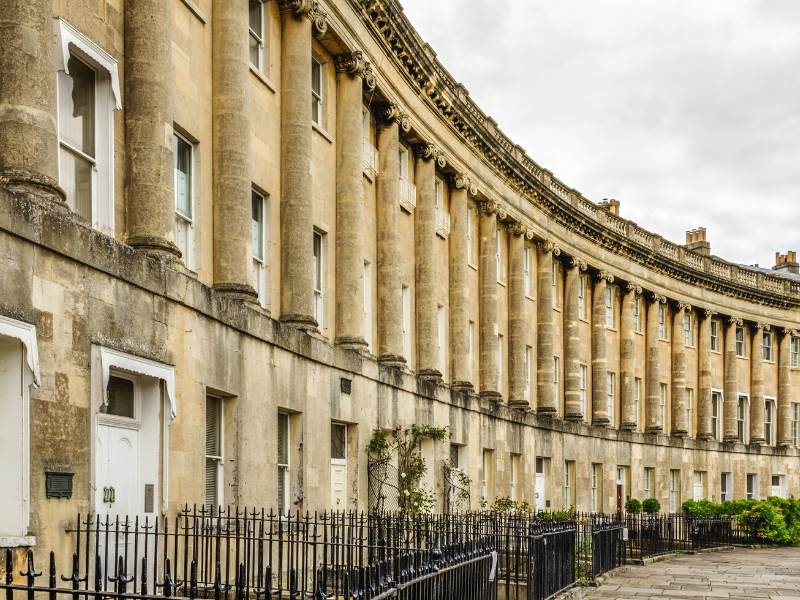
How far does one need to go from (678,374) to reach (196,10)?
126ft

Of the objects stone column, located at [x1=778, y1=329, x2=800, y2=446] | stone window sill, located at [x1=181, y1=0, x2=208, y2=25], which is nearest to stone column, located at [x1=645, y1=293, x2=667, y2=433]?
stone column, located at [x1=778, y1=329, x2=800, y2=446]

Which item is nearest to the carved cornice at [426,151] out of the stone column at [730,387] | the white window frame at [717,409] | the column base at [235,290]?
the column base at [235,290]

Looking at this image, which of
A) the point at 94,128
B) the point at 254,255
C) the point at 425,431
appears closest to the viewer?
the point at 94,128

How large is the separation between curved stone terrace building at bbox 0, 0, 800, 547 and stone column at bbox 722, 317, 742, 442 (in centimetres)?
1232

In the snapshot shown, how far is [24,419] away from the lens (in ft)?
36.8

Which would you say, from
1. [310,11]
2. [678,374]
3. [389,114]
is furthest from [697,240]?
[310,11]

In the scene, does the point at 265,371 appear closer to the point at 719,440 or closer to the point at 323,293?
the point at 323,293

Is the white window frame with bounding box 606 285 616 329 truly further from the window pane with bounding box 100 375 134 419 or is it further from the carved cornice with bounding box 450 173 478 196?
A: the window pane with bounding box 100 375 134 419

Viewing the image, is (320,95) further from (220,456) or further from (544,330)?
(544,330)

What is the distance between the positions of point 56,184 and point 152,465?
4003 millimetres

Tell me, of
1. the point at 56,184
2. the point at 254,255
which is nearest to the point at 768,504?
the point at 254,255

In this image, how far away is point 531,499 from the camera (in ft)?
121

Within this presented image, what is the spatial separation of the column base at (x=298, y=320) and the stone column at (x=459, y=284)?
11996mm

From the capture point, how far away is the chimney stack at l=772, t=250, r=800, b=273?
74000mm
